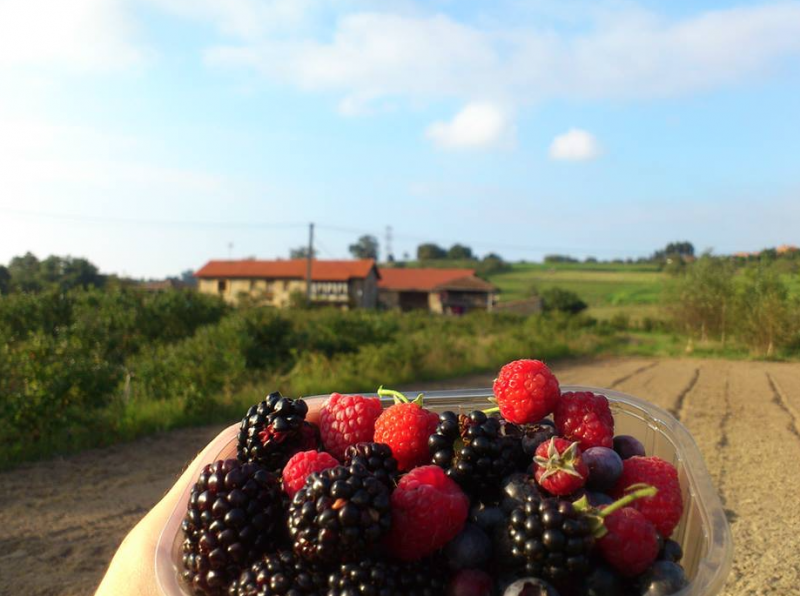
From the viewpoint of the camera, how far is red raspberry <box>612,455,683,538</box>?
4.66 feet

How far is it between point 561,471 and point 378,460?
14.9 inches

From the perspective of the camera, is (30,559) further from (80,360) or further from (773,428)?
(773,428)

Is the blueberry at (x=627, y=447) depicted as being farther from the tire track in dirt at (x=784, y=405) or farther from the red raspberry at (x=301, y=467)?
the tire track in dirt at (x=784, y=405)

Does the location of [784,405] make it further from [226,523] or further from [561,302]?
[561,302]

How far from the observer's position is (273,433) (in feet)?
5.41

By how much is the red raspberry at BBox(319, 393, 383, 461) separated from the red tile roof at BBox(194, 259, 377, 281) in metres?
43.4

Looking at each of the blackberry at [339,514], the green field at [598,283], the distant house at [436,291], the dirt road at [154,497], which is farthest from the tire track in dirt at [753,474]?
the distant house at [436,291]

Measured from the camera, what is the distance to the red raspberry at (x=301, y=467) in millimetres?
1495

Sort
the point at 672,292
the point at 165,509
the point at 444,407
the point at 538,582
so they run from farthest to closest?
1. the point at 672,292
2. the point at 444,407
3. the point at 165,509
4. the point at 538,582

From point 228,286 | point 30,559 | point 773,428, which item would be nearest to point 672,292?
point 773,428

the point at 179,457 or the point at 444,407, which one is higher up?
the point at 444,407

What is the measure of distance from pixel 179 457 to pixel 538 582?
21.4ft

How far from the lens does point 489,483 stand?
1496 millimetres

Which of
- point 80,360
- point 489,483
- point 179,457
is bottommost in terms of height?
point 179,457
